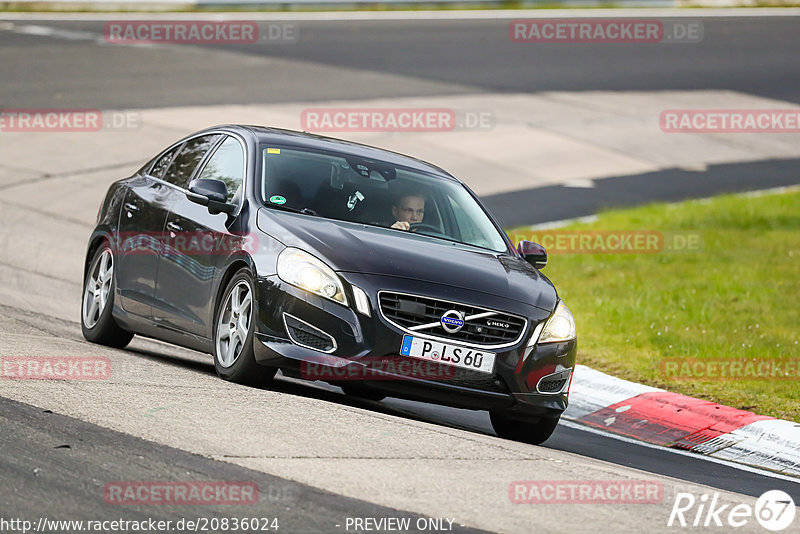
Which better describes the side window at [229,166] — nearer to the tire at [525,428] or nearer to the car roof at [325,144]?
the car roof at [325,144]

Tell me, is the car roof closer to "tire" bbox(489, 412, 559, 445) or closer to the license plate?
"tire" bbox(489, 412, 559, 445)

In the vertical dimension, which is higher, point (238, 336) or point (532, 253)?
point (532, 253)

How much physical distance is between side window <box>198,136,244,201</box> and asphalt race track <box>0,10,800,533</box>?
1275mm

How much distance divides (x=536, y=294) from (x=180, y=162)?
2.99 metres

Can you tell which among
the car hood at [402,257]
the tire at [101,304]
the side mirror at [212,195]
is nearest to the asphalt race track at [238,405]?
the tire at [101,304]

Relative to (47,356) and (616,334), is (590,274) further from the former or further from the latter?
(47,356)

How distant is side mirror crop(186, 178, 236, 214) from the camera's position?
8305 mm

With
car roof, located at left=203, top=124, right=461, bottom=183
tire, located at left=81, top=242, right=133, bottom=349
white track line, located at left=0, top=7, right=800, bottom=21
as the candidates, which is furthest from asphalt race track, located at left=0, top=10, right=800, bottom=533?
white track line, located at left=0, top=7, right=800, bottom=21

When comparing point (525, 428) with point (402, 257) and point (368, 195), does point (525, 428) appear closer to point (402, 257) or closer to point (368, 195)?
point (402, 257)

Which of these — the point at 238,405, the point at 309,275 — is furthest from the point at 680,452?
the point at 238,405

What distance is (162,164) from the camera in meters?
9.83

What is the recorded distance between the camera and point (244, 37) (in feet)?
101

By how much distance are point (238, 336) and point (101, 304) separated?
2.27 metres

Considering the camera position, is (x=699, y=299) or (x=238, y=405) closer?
(x=238, y=405)
